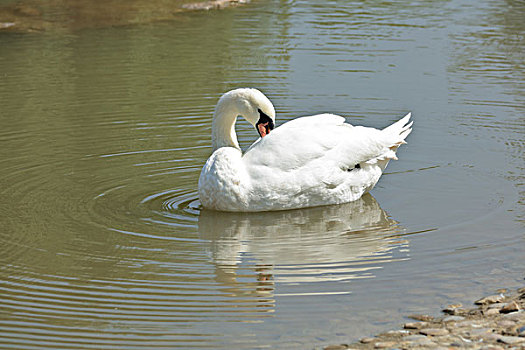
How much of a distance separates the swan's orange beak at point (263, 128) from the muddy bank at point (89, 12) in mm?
11295

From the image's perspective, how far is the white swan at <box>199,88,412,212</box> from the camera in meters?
8.73

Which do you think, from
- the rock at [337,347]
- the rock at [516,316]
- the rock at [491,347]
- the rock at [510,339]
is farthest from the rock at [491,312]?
the rock at [337,347]

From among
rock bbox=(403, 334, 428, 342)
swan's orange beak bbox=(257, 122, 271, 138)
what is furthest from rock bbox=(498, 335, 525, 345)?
swan's orange beak bbox=(257, 122, 271, 138)

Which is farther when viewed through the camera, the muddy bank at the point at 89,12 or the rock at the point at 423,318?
the muddy bank at the point at 89,12

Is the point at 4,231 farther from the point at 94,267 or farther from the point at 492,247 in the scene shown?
the point at 492,247

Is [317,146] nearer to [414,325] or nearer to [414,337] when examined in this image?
[414,325]

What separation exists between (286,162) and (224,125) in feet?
3.07

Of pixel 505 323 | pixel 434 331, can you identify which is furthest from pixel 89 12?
pixel 505 323

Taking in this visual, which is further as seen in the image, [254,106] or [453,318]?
[254,106]

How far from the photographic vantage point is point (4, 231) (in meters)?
8.42

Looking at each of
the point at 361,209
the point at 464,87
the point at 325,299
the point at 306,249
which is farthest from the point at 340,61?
the point at 325,299

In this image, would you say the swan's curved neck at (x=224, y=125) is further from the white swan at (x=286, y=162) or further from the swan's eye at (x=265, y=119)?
the swan's eye at (x=265, y=119)

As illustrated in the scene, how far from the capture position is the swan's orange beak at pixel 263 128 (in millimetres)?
9266

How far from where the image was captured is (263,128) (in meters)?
9.27
